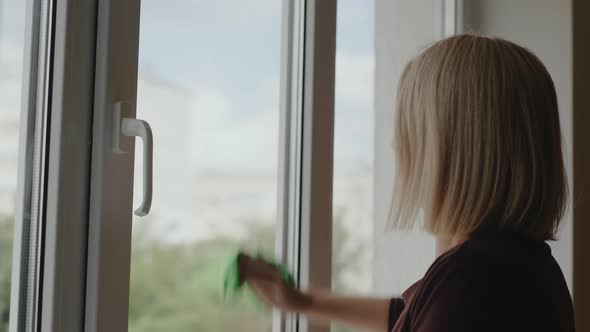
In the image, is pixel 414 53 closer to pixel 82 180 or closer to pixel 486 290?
pixel 486 290

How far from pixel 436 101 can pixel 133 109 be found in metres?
0.40

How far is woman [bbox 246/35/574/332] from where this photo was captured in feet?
Answer: 3.01

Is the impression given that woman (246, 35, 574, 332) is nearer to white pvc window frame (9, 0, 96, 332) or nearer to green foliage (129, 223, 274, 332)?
green foliage (129, 223, 274, 332)

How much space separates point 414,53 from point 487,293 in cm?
72

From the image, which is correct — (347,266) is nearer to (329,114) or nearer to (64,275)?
(329,114)

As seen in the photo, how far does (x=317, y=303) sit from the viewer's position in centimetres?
109

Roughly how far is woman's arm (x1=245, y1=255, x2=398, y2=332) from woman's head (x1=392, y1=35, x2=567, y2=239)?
0.66ft

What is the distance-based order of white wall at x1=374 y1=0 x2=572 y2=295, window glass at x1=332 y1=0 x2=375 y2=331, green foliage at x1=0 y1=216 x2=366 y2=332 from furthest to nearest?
white wall at x1=374 y1=0 x2=572 y2=295, window glass at x1=332 y1=0 x2=375 y2=331, green foliage at x1=0 y1=216 x2=366 y2=332

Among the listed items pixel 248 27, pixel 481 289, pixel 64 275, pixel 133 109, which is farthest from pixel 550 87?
pixel 64 275

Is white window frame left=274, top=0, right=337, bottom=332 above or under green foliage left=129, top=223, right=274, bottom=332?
above

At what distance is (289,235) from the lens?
1204 millimetres

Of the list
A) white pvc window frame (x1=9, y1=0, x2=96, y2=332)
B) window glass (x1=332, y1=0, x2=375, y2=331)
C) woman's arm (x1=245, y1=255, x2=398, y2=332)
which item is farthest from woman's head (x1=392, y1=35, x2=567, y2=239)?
white pvc window frame (x1=9, y1=0, x2=96, y2=332)

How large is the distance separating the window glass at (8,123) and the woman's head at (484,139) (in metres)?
0.51

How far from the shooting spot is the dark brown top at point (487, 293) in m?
0.85
